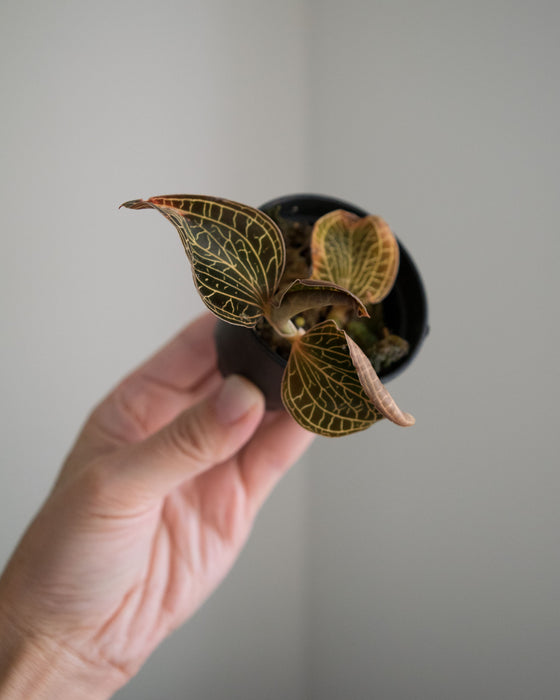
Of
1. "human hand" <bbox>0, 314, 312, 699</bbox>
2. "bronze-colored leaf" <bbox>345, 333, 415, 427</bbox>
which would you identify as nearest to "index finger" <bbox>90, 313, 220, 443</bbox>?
"human hand" <bbox>0, 314, 312, 699</bbox>

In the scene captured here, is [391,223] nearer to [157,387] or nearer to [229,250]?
[157,387]

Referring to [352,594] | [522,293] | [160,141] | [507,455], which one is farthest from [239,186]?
[352,594]

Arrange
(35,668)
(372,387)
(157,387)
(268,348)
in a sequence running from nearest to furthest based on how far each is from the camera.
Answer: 1. (372,387)
2. (268,348)
3. (35,668)
4. (157,387)

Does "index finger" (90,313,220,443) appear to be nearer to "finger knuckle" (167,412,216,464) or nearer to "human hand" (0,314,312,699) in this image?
"human hand" (0,314,312,699)

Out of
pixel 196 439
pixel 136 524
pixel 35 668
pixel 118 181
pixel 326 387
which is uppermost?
pixel 118 181

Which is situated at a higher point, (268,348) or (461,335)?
(268,348)

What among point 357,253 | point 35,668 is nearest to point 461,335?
point 357,253

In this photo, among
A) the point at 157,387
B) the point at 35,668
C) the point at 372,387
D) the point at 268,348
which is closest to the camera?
the point at 372,387
